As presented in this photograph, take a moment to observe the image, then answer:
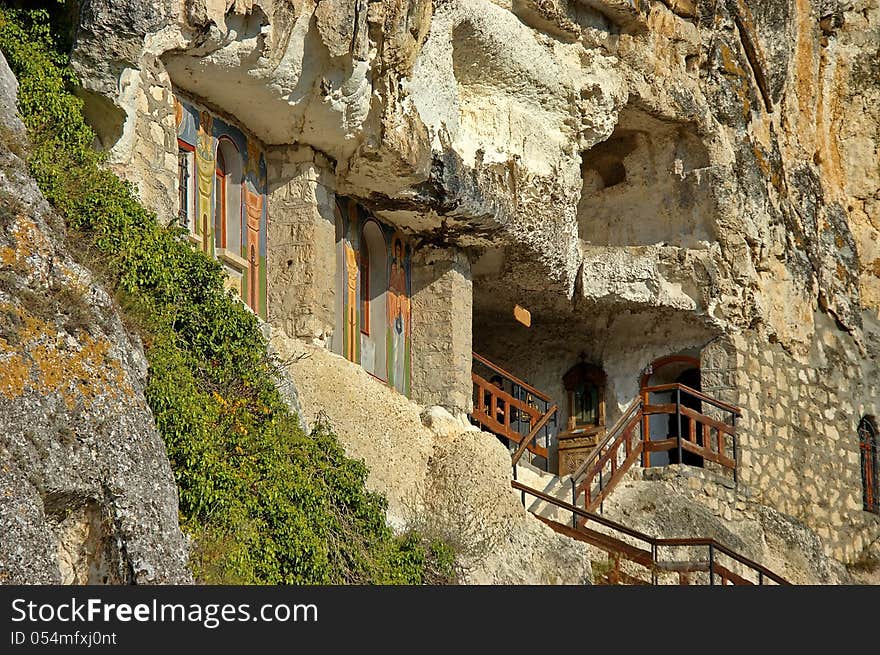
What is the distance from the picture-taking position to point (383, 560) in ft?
37.8

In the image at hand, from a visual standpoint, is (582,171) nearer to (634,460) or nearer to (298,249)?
(634,460)

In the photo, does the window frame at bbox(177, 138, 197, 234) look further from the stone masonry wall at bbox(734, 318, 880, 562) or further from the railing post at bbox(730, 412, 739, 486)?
the stone masonry wall at bbox(734, 318, 880, 562)

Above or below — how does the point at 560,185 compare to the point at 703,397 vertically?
above

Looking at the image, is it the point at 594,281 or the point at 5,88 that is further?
the point at 594,281

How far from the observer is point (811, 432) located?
19.3 meters

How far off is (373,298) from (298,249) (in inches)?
71.7

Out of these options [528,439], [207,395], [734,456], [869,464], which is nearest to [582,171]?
[734,456]

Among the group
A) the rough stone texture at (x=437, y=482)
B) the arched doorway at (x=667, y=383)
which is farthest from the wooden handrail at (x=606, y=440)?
the rough stone texture at (x=437, y=482)

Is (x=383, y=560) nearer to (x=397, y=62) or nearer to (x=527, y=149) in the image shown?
(x=397, y=62)

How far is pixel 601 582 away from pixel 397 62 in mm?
4719

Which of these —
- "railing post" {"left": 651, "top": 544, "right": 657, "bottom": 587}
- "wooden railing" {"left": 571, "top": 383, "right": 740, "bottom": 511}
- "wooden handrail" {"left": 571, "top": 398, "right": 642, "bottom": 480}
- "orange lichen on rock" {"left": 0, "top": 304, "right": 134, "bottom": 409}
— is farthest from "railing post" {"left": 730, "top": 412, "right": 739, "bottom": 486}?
"orange lichen on rock" {"left": 0, "top": 304, "right": 134, "bottom": 409}

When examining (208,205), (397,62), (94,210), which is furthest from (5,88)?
(397,62)

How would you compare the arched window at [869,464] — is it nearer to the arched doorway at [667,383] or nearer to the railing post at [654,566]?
the arched doorway at [667,383]

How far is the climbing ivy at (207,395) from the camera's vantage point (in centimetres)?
959
